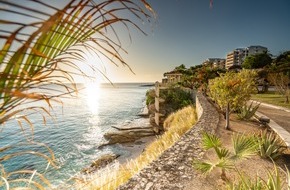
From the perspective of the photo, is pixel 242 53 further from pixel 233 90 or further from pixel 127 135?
pixel 233 90

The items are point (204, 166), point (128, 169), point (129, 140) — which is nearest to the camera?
point (204, 166)

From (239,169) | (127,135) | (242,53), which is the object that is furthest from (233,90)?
(242,53)

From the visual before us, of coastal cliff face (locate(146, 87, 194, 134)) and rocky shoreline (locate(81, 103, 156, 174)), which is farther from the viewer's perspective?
coastal cliff face (locate(146, 87, 194, 134))

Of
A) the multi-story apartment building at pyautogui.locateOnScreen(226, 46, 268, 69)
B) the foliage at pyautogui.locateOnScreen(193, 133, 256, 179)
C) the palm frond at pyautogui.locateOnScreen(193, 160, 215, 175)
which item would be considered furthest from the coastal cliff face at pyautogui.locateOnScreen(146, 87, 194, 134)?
the multi-story apartment building at pyautogui.locateOnScreen(226, 46, 268, 69)

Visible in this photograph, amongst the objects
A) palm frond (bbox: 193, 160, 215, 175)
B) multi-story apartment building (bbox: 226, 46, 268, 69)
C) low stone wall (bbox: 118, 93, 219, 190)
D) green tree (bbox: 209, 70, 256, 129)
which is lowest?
low stone wall (bbox: 118, 93, 219, 190)

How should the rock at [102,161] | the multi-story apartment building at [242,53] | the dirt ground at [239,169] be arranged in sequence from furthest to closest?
the multi-story apartment building at [242,53], the rock at [102,161], the dirt ground at [239,169]

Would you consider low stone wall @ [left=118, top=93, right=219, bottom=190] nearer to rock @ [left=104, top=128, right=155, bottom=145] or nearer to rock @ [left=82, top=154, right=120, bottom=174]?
rock @ [left=82, top=154, right=120, bottom=174]

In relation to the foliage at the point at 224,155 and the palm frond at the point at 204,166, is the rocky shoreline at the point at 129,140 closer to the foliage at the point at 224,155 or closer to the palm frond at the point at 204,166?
the foliage at the point at 224,155

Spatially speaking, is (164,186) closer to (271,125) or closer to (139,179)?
A: (139,179)

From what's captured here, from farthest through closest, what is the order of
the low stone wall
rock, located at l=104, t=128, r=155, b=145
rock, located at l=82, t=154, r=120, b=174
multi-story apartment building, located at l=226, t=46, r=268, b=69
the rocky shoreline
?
multi-story apartment building, located at l=226, t=46, r=268, b=69
rock, located at l=104, t=128, r=155, b=145
the rocky shoreline
rock, located at l=82, t=154, r=120, b=174
the low stone wall

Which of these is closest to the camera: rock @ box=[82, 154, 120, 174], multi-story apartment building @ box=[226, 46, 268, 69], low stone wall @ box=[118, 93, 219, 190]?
low stone wall @ box=[118, 93, 219, 190]

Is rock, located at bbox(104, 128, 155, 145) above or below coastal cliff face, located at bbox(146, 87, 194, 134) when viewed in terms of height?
below

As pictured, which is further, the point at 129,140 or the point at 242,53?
the point at 242,53

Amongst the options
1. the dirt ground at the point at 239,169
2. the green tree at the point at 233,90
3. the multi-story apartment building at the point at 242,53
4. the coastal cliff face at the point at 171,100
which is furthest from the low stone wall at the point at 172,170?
the multi-story apartment building at the point at 242,53
